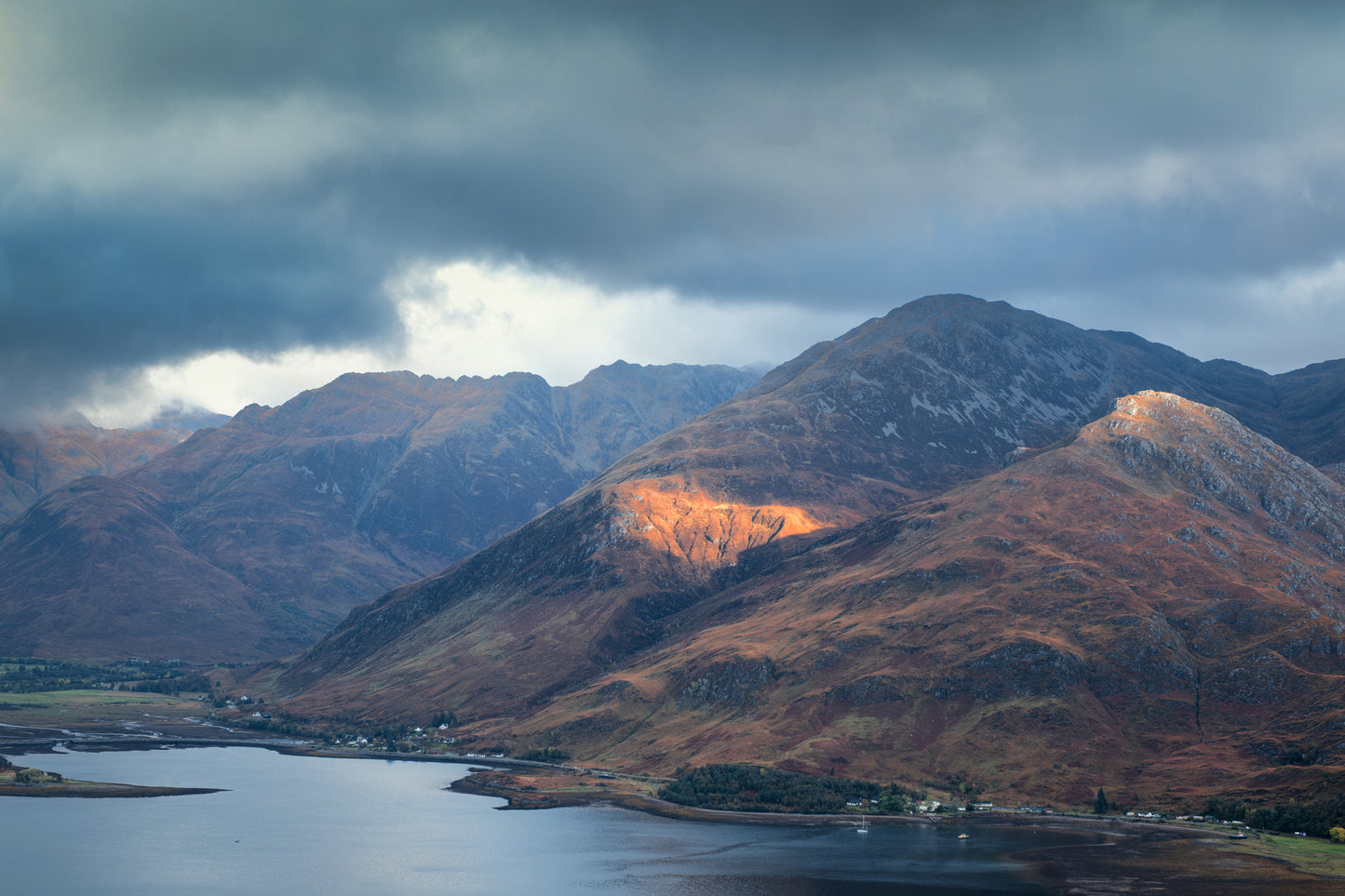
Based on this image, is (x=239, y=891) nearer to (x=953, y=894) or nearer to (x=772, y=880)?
(x=772, y=880)

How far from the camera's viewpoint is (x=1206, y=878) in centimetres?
19300

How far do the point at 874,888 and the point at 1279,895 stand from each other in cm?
6006

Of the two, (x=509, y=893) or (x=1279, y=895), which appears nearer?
(x=1279, y=895)

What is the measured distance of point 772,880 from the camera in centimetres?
19788

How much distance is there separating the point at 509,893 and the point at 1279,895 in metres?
118

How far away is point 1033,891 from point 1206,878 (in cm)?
3010

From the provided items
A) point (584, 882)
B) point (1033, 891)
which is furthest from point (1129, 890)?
point (584, 882)

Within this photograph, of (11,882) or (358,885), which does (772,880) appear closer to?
(358,885)

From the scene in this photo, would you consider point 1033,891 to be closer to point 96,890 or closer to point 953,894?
point 953,894

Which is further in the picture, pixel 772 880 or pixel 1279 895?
pixel 772 880

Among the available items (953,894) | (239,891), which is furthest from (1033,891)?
(239,891)

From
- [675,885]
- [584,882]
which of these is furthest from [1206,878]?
[584,882]

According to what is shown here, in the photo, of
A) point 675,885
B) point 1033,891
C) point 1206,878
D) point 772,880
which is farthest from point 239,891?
point 1206,878

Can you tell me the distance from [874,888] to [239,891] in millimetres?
101945
